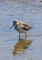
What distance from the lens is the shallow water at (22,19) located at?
808 cm

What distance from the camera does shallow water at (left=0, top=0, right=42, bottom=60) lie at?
26.5 feet

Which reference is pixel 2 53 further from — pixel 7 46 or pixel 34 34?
pixel 34 34

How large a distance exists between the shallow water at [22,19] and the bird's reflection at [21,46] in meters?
0.09

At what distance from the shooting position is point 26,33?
1033cm

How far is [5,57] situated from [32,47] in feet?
4.07

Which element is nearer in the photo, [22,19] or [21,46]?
[21,46]

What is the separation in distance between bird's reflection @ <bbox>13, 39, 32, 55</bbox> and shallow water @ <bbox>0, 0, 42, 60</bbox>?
3.6 inches

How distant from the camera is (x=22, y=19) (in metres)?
12.3

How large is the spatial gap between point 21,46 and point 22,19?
3.27 meters

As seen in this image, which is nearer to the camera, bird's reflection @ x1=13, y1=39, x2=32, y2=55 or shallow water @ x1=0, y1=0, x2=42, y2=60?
shallow water @ x1=0, y1=0, x2=42, y2=60

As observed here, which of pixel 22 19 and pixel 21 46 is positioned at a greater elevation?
pixel 21 46

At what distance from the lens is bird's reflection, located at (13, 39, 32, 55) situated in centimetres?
851

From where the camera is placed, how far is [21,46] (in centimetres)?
911

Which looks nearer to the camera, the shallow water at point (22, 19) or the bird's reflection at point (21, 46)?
the shallow water at point (22, 19)
